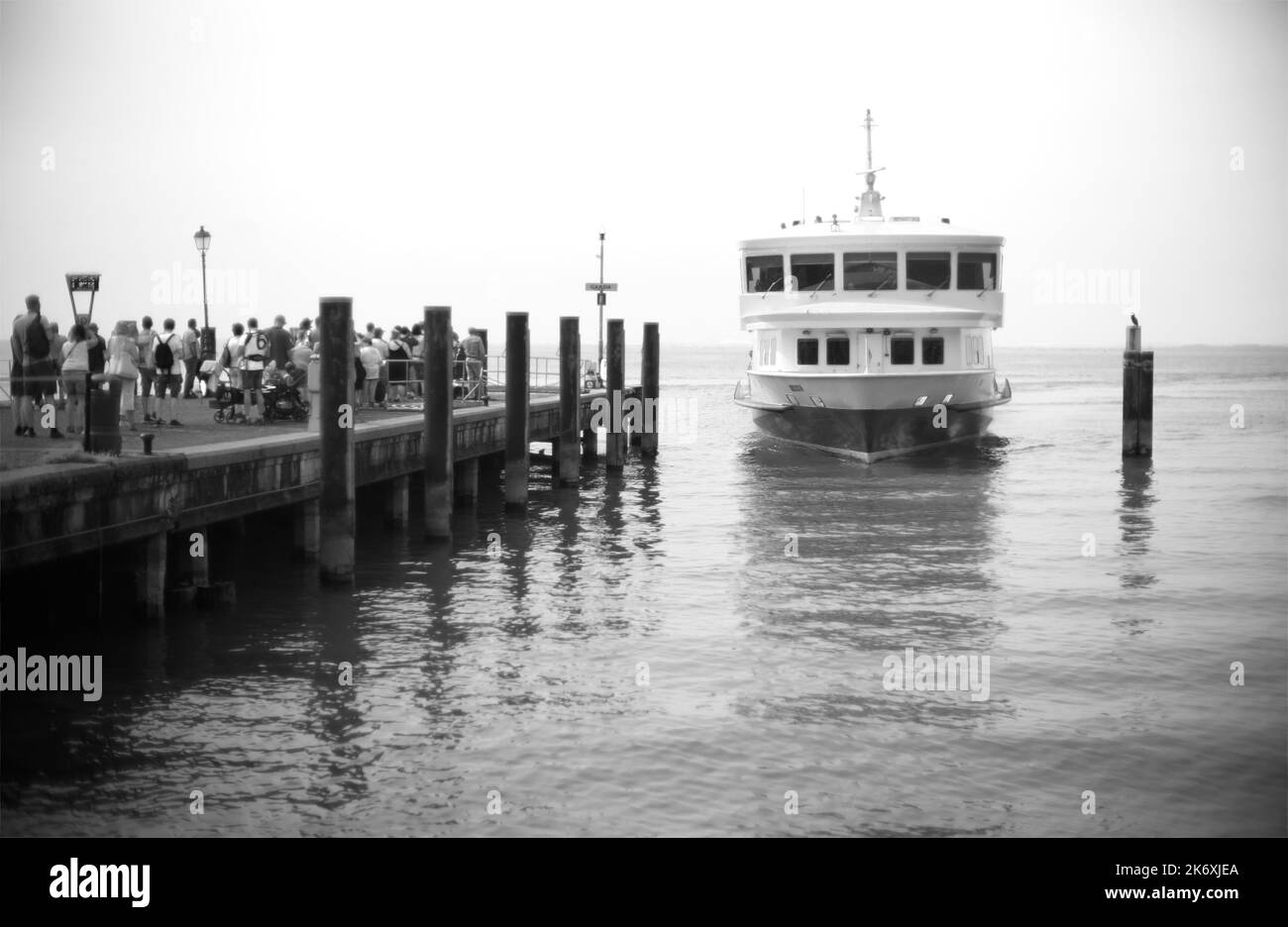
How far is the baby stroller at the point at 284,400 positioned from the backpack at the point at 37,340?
411 centimetres

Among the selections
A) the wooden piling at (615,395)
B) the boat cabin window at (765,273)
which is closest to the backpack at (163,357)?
the wooden piling at (615,395)

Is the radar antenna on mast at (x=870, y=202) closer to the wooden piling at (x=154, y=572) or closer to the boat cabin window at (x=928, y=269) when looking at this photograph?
the boat cabin window at (x=928, y=269)

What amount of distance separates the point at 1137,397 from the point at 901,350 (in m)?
6.10

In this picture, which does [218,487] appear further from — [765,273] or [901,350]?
[765,273]

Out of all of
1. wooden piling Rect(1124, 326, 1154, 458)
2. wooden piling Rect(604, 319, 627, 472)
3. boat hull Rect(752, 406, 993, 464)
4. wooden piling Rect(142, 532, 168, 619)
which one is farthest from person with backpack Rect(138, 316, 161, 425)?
wooden piling Rect(1124, 326, 1154, 458)

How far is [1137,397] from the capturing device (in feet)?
113

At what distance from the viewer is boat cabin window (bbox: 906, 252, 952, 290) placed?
108 feet

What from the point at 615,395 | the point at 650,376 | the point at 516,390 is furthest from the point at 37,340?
the point at 650,376

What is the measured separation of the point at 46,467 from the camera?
12.8 metres

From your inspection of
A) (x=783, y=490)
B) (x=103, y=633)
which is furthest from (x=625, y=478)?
(x=103, y=633)

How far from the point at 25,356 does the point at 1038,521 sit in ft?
52.6

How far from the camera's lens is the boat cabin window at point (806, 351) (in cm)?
3247

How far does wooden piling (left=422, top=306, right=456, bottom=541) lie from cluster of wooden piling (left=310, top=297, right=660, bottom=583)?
0.01 metres

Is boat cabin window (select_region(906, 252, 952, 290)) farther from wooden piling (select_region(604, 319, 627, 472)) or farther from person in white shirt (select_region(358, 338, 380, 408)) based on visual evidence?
person in white shirt (select_region(358, 338, 380, 408))
